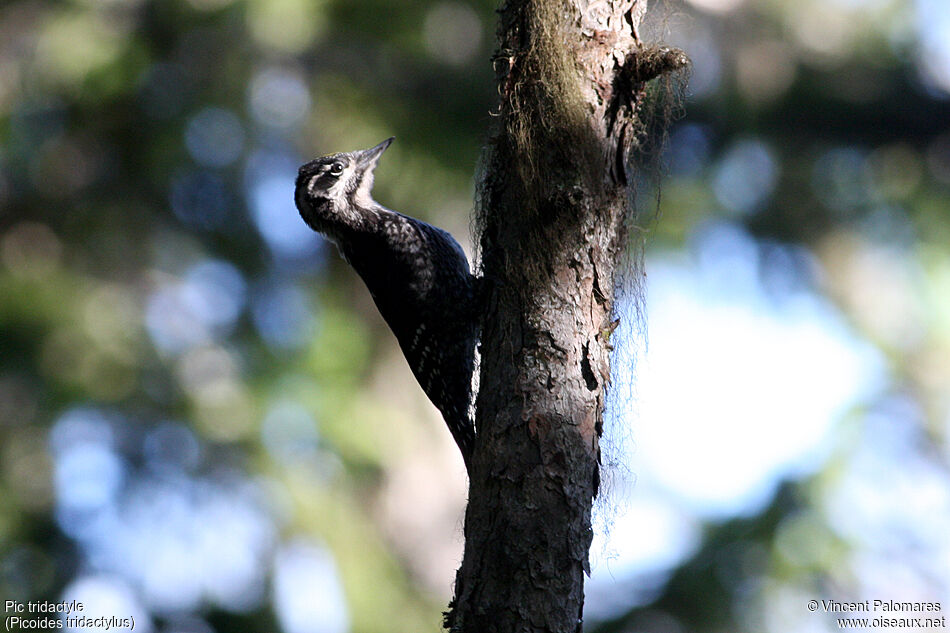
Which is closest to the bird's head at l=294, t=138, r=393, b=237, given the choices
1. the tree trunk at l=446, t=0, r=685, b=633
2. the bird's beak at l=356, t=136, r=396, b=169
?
the bird's beak at l=356, t=136, r=396, b=169

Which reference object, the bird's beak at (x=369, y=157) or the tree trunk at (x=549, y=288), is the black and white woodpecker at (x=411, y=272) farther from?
the tree trunk at (x=549, y=288)

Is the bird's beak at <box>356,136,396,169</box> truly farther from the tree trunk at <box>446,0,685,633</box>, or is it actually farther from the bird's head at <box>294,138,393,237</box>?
the tree trunk at <box>446,0,685,633</box>

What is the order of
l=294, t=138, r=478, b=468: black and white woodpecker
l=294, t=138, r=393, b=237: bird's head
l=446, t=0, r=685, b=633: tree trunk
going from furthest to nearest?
l=294, t=138, r=393, b=237: bird's head
l=294, t=138, r=478, b=468: black and white woodpecker
l=446, t=0, r=685, b=633: tree trunk

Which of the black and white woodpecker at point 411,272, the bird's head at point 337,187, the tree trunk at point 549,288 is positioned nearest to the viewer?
the tree trunk at point 549,288

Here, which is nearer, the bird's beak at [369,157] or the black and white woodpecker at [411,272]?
the black and white woodpecker at [411,272]

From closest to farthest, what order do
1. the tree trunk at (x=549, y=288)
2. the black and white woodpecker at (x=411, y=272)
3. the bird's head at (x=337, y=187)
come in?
the tree trunk at (x=549, y=288)
the black and white woodpecker at (x=411, y=272)
the bird's head at (x=337, y=187)

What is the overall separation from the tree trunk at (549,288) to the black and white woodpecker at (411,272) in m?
0.86

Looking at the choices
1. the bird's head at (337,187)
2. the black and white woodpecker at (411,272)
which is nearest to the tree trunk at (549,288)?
the black and white woodpecker at (411,272)

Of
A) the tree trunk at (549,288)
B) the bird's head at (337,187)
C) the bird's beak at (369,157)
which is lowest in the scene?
the tree trunk at (549,288)

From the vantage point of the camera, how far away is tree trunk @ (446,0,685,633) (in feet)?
8.34

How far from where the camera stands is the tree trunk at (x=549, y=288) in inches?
100

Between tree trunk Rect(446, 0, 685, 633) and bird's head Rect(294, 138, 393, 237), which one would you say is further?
bird's head Rect(294, 138, 393, 237)

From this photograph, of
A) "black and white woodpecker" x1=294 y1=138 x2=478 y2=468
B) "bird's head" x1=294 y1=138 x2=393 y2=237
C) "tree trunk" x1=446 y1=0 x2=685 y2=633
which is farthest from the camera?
"bird's head" x1=294 y1=138 x2=393 y2=237

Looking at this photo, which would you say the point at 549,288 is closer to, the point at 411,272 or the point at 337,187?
the point at 411,272
